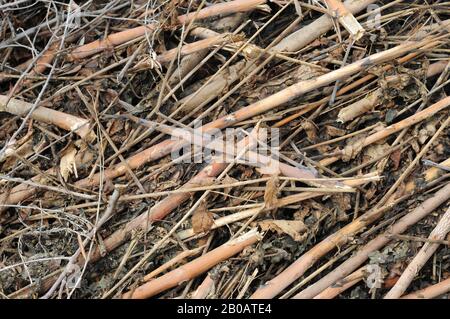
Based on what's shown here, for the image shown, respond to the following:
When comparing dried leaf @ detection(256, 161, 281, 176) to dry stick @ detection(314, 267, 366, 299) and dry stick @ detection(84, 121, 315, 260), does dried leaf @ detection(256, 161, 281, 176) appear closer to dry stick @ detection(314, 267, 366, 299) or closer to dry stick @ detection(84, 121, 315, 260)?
dry stick @ detection(84, 121, 315, 260)

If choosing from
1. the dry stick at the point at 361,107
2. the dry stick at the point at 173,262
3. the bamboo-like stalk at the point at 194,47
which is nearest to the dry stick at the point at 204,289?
the dry stick at the point at 173,262

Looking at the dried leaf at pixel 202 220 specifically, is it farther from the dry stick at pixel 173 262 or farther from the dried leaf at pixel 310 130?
the dried leaf at pixel 310 130

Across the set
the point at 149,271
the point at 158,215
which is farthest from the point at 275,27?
the point at 149,271

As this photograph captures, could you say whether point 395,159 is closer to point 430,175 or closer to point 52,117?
point 430,175

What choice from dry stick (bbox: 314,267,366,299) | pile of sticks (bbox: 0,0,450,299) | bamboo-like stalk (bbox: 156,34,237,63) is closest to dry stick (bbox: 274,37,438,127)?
pile of sticks (bbox: 0,0,450,299)

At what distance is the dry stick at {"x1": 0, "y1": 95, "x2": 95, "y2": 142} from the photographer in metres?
2.57

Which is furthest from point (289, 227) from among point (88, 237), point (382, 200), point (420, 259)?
point (88, 237)

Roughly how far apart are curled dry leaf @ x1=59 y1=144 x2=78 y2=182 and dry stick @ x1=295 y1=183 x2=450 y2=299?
107 cm

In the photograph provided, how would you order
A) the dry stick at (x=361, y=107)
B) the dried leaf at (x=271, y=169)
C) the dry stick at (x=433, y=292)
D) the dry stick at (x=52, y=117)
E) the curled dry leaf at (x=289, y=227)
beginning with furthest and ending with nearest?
1. the dry stick at (x=52, y=117)
2. the dry stick at (x=361, y=107)
3. the dried leaf at (x=271, y=169)
4. the curled dry leaf at (x=289, y=227)
5. the dry stick at (x=433, y=292)

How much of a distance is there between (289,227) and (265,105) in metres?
0.53

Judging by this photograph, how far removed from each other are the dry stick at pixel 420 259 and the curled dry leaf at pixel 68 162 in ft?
4.40

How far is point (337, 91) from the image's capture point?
253cm

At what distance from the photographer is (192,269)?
2268 millimetres

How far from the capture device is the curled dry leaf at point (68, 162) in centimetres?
254
